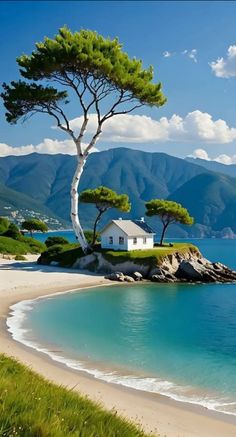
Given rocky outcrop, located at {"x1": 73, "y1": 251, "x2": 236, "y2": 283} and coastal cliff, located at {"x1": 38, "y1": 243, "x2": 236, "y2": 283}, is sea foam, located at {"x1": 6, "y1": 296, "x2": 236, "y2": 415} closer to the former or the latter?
rocky outcrop, located at {"x1": 73, "y1": 251, "x2": 236, "y2": 283}

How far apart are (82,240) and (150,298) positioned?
1898 cm

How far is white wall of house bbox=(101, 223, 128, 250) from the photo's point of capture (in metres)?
58.1

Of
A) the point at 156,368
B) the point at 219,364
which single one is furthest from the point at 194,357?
the point at 156,368

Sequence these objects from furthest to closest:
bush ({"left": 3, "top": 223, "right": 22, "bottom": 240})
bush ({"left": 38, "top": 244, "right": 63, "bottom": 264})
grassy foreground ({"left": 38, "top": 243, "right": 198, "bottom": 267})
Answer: bush ({"left": 3, "top": 223, "right": 22, "bottom": 240})
bush ({"left": 38, "top": 244, "right": 63, "bottom": 264})
grassy foreground ({"left": 38, "top": 243, "right": 198, "bottom": 267})

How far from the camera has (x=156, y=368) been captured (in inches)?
709

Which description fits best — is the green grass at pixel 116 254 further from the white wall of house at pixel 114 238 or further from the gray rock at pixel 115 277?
the gray rock at pixel 115 277

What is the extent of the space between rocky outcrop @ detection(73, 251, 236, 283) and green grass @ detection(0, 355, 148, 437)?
42.5 metres

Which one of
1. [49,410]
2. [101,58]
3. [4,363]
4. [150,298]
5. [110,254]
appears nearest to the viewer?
[49,410]

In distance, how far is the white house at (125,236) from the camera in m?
58.1

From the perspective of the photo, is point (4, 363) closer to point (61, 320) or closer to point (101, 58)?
point (61, 320)

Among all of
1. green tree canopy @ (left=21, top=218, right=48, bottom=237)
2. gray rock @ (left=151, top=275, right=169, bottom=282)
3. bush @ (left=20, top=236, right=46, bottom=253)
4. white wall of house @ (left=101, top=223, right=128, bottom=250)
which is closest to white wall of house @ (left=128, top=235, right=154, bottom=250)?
white wall of house @ (left=101, top=223, right=128, bottom=250)

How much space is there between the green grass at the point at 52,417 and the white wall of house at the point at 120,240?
4981 centimetres

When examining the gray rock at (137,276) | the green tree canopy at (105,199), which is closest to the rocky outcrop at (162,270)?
the gray rock at (137,276)

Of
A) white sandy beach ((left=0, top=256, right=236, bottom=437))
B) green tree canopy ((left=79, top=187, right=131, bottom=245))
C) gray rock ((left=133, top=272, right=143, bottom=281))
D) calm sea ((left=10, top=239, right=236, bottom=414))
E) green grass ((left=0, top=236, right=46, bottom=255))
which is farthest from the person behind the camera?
green grass ((left=0, top=236, right=46, bottom=255))
